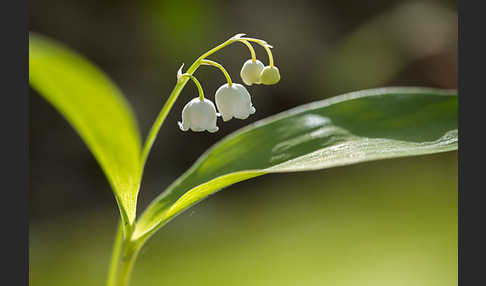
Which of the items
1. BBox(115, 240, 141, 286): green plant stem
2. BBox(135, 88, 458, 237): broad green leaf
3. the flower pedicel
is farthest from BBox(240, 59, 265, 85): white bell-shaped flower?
BBox(115, 240, 141, 286): green plant stem

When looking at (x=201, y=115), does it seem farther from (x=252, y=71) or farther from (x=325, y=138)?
(x=325, y=138)

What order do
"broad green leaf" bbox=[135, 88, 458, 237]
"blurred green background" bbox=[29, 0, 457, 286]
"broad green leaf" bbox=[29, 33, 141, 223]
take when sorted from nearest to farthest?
"broad green leaf" bbox=[29, 33, 141, 223]
"broad green leaf" bbox=[135, 88, 458, 237]
"blurred green background" bbox=[29, 0, 457, 286]

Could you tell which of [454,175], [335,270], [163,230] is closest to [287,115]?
[335,270]

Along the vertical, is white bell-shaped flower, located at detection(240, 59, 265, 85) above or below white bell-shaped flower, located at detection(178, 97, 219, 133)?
above

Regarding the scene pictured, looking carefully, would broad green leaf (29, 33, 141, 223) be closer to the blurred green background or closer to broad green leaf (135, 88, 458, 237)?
broad green leaf (135, 88, 458, 237)

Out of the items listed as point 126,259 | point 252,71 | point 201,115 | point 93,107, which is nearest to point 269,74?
point 252,71

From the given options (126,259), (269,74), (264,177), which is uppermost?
(269,74)

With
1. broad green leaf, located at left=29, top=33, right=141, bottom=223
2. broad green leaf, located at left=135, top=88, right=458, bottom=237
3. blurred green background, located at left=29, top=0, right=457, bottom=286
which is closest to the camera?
broad green leaf, located at left=29, top=33, right=141, bottom=223
